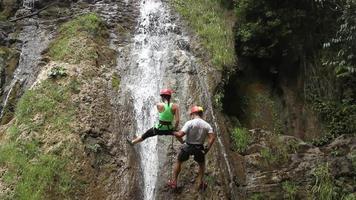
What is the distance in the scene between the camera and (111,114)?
11.7 meters

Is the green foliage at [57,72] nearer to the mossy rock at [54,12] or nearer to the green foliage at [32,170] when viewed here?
the green foliage at [32,170]

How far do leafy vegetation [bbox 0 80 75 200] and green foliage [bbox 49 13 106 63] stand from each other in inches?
54.7

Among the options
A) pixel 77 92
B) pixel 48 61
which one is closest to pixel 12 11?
pixel 48 61

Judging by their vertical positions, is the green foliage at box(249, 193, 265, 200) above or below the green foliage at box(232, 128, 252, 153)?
below

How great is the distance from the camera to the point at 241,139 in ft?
41.2

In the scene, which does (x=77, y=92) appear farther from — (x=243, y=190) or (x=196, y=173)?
(x=243, y=190)

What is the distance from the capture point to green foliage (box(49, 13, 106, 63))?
13258 millimetres

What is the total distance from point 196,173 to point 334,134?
17.0 ft

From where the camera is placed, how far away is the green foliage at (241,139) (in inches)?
488

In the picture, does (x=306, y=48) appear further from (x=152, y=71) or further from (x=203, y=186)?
(x=203, y=186)

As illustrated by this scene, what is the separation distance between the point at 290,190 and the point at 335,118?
12.5ft

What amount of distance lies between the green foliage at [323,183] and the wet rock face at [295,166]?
0.08 meters

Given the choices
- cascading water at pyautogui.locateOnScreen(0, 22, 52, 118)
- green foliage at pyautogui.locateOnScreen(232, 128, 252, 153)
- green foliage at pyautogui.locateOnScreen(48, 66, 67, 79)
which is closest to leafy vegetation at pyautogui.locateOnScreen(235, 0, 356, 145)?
green foliage at pyautogui.locateOnScreen(232, 128, 252, 153)

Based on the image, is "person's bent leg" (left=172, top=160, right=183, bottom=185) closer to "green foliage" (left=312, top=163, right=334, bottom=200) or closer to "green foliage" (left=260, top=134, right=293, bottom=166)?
"green foliage" (left=260, top=134, right=293, bottom=166)
